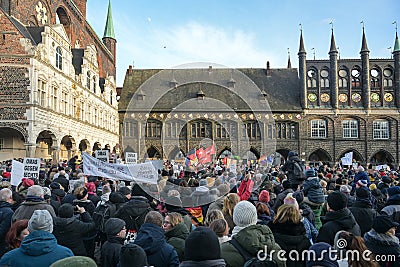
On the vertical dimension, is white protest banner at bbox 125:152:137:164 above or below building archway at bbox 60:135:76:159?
below

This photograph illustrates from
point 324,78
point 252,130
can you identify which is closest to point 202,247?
point 252,130

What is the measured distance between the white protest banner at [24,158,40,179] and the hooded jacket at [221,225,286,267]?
7197 millimetres

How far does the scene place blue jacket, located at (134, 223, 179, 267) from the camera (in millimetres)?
3502

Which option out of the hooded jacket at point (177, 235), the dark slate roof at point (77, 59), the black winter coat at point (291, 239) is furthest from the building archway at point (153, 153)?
the black winter coat at point (291, 239)

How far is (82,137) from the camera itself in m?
27.5

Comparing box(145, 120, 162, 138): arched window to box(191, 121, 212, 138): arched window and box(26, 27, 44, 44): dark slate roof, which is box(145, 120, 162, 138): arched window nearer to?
box(191, 121, 212, 138): arched window

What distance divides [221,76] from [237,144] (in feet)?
29.0

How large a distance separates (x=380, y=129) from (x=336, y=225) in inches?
1548

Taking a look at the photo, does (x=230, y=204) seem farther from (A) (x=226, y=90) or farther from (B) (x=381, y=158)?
(B) (x=381, y=158)

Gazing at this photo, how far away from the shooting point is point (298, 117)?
A: 39406 millimetres

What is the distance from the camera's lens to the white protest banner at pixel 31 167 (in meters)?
8.96

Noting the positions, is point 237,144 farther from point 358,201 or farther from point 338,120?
point 358,201

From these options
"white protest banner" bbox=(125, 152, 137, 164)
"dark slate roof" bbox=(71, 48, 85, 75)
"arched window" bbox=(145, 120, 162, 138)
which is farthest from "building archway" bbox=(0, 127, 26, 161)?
"arched window" bbox=(145, 120, 162, 138)

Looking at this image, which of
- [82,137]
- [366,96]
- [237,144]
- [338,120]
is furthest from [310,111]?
[82,137]
